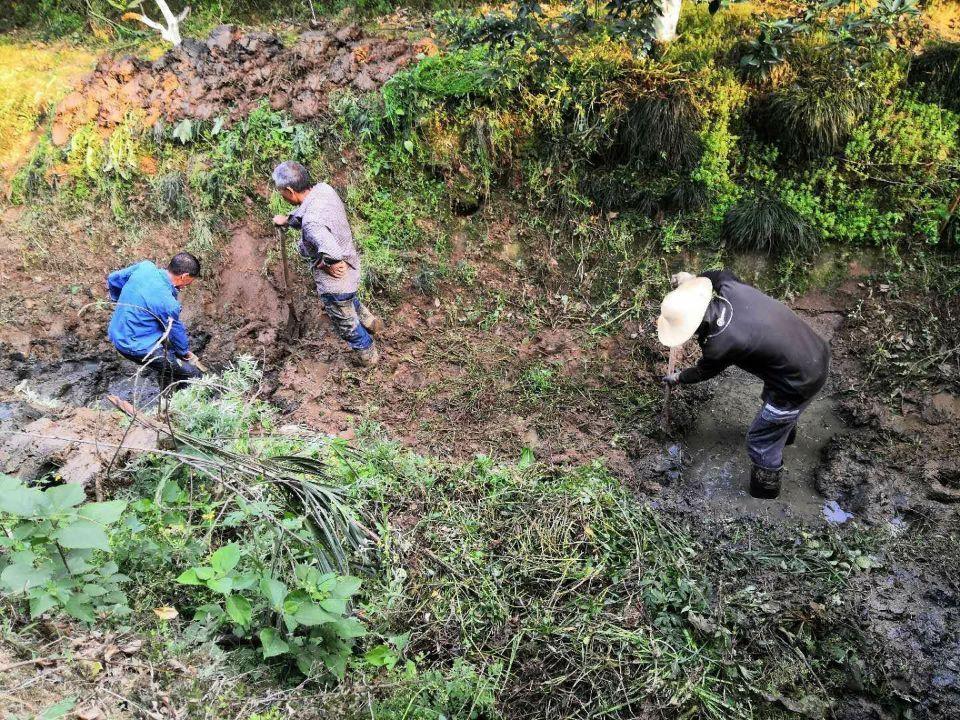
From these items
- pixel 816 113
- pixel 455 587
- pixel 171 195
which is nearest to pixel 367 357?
pixel 455 587

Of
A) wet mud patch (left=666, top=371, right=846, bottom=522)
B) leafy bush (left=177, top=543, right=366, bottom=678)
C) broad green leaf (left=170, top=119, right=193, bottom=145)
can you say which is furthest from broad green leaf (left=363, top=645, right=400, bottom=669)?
broad green leaf (left=170, top=119, right=193, bottom=145)

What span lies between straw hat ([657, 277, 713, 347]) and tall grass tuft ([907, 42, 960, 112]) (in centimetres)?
335

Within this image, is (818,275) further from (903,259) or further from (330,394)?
(330,394)

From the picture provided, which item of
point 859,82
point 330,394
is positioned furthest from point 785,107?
point 330,394

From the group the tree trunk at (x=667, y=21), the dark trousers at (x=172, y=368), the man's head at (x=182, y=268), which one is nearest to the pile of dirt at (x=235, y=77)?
the tree trunk at (x=667, y=21)

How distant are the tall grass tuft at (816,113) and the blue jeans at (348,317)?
4116 mm

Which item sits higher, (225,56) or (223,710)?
(225,56)

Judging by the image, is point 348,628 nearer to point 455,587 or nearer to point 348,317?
point 455,587

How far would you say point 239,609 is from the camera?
2559 mm

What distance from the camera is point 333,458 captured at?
4.14 m

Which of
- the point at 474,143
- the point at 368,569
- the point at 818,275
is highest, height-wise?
the point at 474,143

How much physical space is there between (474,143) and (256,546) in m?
4.42

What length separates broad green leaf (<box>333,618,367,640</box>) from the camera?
272 cm

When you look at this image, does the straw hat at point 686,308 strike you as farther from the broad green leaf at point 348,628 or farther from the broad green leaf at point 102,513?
the broad green leaf at point 102,513
